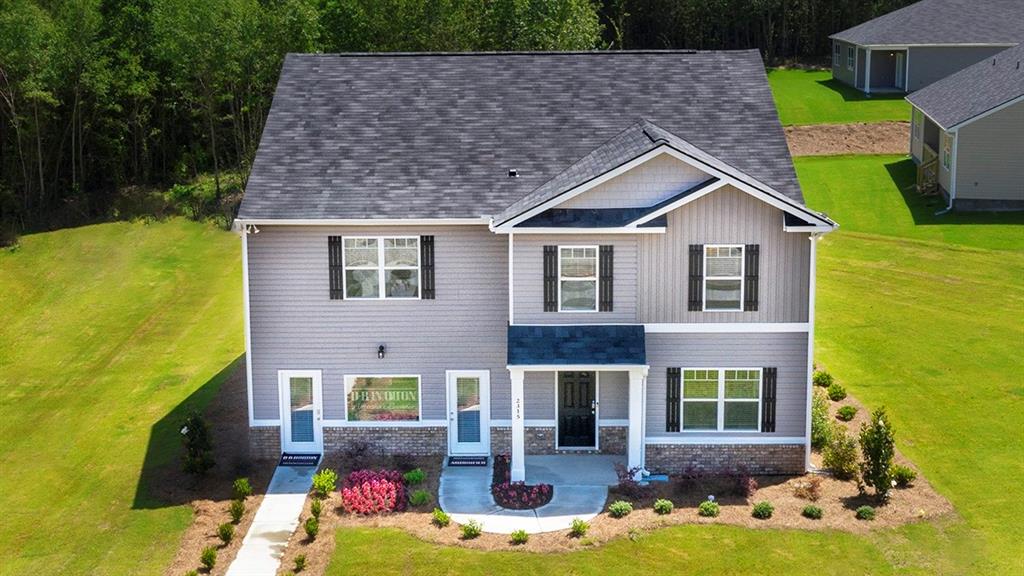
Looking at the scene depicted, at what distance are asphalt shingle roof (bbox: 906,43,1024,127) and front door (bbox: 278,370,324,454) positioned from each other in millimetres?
30115

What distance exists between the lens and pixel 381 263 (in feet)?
90.1

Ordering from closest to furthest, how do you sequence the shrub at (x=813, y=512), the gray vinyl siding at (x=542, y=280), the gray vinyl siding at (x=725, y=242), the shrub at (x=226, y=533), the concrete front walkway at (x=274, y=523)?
the concrete front walkway at (x=274, y=523)
the shrub at (x=226, y=533)
the shrub at (x=813, y=512)
the gray vinyl siding at (x=725, y=242)
the gray vinyl siding at (x=542, y=280)

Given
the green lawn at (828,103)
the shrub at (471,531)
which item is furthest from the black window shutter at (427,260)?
the green lawn at (828,103)

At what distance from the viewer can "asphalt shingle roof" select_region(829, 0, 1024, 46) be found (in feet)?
226

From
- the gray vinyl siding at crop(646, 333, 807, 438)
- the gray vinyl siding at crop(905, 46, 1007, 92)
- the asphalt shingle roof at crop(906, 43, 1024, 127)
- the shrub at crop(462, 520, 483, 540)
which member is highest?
the gray vinyl siding at crop(905, 46, 1007, 92)

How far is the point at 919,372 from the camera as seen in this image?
32500 mm

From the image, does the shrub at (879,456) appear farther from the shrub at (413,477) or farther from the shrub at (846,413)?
the shrub at (413,477)

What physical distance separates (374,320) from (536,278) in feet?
12.6

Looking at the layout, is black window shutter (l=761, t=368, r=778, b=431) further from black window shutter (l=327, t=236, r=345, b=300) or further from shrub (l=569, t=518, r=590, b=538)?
black window shutter (l=327, t=236, r=345, b=300)

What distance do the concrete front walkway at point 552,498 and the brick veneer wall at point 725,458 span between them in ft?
3.12

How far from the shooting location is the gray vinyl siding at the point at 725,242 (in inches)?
1029

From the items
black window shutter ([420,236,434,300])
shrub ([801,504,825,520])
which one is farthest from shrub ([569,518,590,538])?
black window shutter ([420,236,434,300])

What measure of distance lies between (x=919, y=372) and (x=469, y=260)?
12976mm

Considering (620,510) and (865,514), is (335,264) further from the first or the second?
(865,514)
